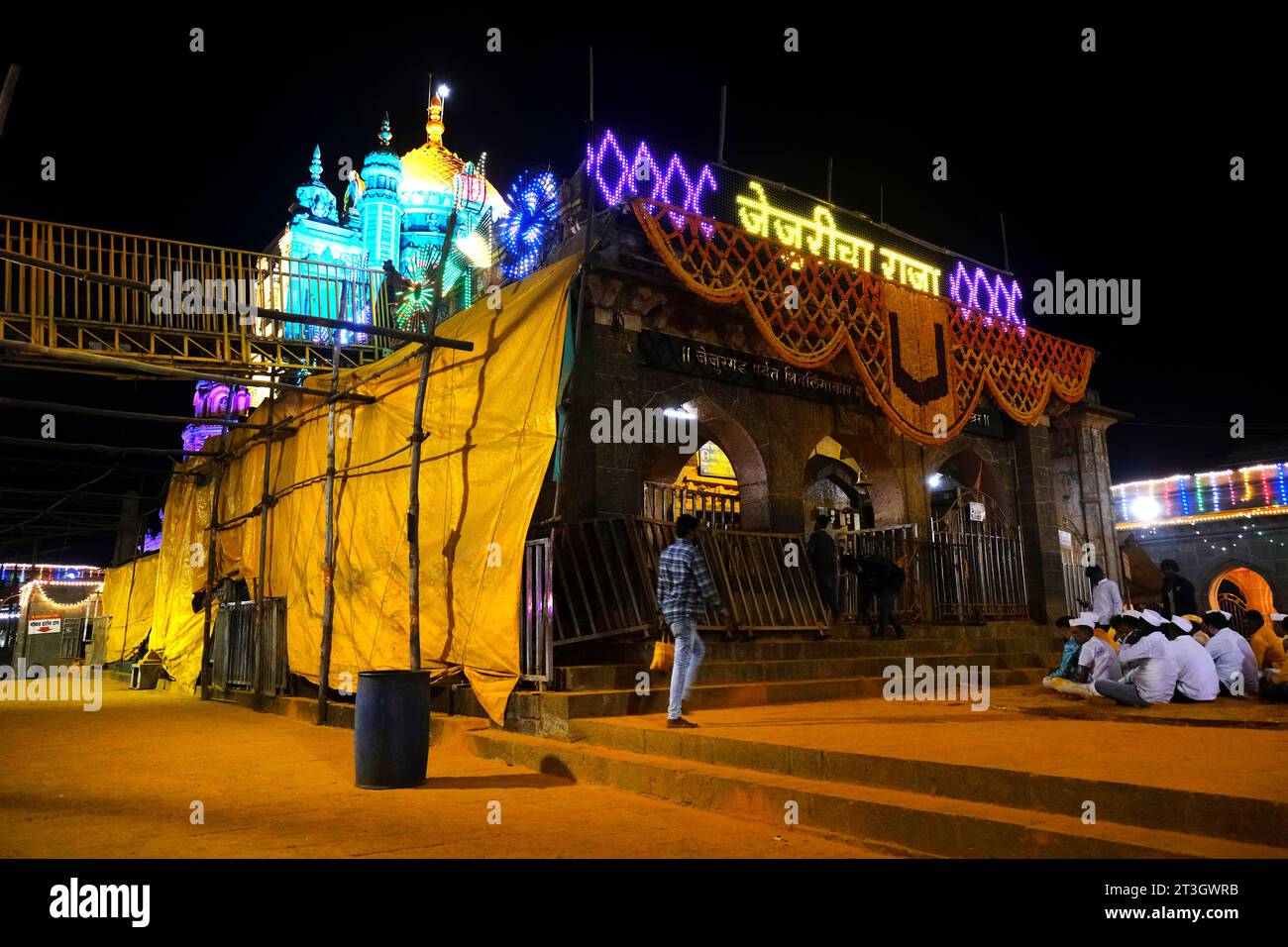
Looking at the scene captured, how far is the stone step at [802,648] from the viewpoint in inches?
359

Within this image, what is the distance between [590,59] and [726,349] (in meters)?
4.28

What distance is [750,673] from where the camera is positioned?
29.7 ft

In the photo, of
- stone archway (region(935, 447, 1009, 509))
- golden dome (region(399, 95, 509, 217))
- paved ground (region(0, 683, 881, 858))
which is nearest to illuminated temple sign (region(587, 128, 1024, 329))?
stone archway (region(935, 447, 1009, 509))

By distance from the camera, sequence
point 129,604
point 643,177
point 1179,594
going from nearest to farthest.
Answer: point 643,177, point 1179,594, point 129,604

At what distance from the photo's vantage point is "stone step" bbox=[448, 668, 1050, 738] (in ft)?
24.4

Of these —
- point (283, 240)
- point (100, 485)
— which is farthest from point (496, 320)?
point (283, 240)

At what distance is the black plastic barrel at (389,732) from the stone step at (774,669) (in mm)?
1813

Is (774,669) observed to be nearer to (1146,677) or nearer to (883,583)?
(883,583)

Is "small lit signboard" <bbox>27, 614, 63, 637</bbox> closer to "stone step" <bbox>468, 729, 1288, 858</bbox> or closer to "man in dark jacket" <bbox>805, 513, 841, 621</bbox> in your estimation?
"man in dark jacket" <bbox>805, 513, 841, 621</bbox>

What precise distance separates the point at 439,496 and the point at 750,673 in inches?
150

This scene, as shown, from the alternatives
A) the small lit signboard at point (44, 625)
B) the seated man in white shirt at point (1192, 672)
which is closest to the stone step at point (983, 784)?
the seated man in white shirt at point (1192, 672)

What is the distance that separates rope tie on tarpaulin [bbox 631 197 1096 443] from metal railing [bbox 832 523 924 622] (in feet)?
5.78

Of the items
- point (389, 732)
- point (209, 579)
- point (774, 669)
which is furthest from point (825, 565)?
point (209, 579)

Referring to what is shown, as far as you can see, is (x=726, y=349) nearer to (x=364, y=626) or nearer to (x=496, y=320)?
(x=496, y=320)
